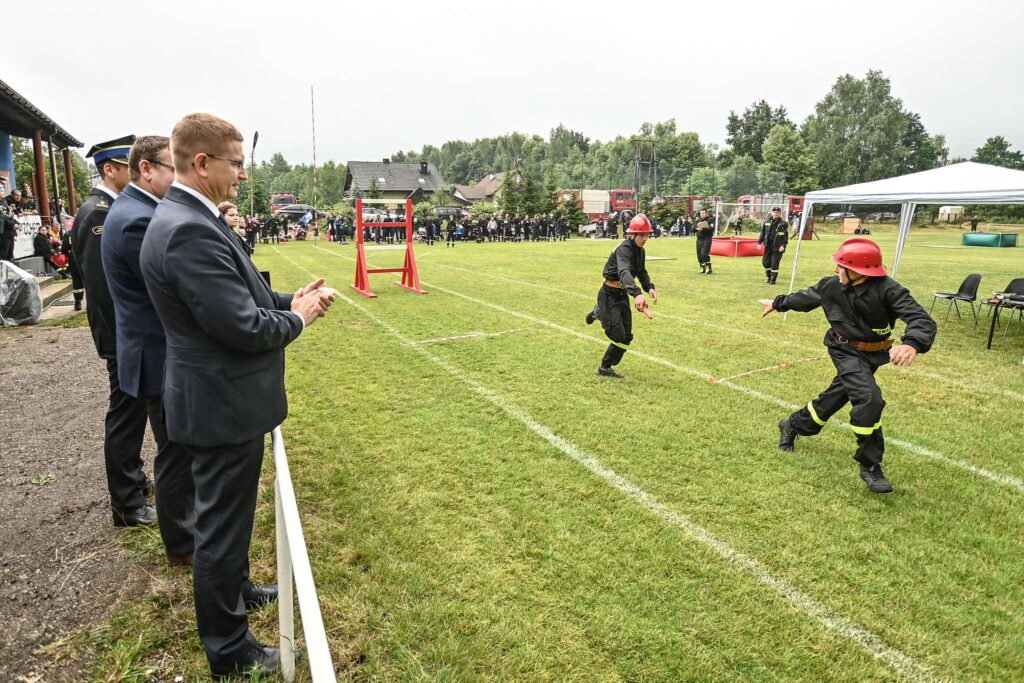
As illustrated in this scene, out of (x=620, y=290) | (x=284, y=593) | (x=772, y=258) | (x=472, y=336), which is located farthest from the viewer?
(x=772, y=258)

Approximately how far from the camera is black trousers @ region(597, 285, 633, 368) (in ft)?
23.1

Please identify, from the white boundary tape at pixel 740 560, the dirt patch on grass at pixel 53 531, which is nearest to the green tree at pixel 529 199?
the white boundary tape at pixel 740 560

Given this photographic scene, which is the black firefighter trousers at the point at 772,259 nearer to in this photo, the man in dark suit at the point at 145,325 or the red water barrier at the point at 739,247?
the red water barrier at the point at 739,247

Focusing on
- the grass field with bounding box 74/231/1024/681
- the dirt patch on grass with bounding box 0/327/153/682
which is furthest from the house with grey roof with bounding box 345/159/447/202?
the dirt patch on grass with bounding box 0/327/153/682

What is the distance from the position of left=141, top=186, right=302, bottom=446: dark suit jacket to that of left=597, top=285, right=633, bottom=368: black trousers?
208 inches

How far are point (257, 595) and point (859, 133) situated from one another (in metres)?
85.4

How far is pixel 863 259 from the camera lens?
434 centimetres

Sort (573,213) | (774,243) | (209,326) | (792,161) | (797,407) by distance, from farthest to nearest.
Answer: (792,161)
(573,213)
(774,243)
(797,407)
(209,326)

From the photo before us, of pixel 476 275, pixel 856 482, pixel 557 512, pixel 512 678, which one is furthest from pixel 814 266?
pixel 512 678

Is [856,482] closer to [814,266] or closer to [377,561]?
[377,561]

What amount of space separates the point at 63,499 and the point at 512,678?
3.36 m

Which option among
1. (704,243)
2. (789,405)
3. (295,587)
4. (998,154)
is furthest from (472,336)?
(998,154)

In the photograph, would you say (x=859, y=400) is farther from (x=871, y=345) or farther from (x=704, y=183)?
(x=704, y=183)

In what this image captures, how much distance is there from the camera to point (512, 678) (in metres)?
2.55
